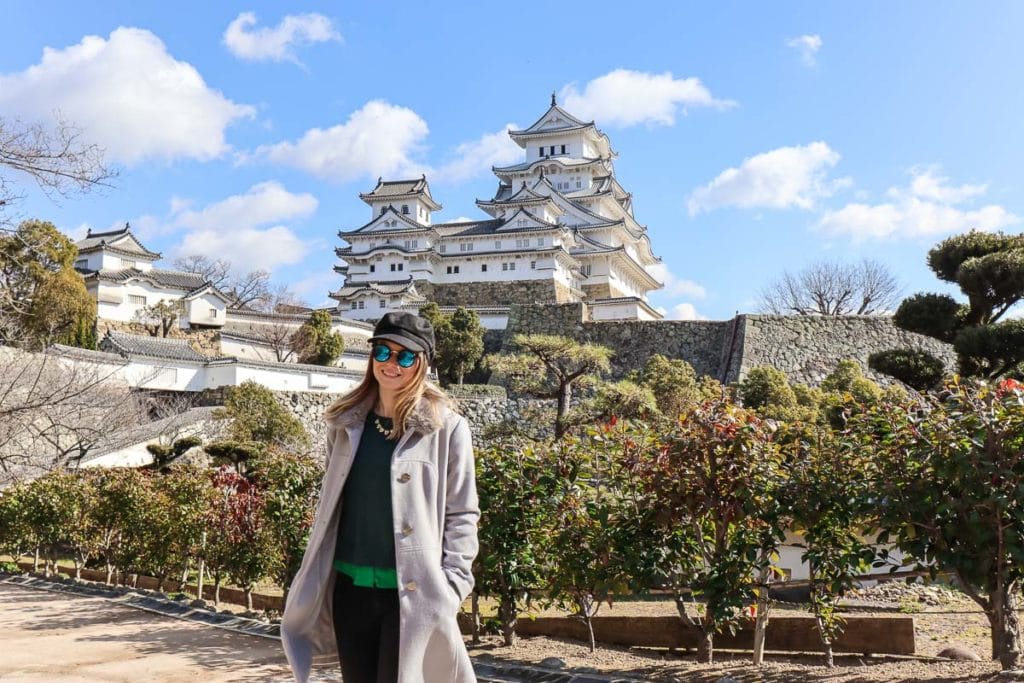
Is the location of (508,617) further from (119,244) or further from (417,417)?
(119,244)

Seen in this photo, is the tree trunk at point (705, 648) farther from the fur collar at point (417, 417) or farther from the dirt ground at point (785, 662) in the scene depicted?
the fur collar at point (417, 417)

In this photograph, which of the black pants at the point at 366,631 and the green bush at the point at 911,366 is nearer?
the black pants at the point at 366,631

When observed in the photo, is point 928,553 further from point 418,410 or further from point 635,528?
point 418,410

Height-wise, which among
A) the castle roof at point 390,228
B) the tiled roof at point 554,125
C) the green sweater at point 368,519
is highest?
the tiled roof at point 554,125

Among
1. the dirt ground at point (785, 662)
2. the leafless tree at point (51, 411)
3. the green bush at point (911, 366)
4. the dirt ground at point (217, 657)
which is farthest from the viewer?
the green bush at point (911, 366)

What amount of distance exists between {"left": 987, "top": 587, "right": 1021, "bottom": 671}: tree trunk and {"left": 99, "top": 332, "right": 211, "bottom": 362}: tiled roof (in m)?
22.2

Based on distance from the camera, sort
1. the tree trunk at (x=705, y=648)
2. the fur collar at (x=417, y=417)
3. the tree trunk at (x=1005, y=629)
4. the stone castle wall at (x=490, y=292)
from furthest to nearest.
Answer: the stone castle wall at (x=490, y=292), the tree trunk at (x=705, y=648), the tree trunk at (x=1005, y=629), the fur collar at (x=417, y=417)

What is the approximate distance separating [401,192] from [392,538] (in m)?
43.2

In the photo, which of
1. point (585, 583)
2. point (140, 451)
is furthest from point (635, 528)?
point (140, 451)

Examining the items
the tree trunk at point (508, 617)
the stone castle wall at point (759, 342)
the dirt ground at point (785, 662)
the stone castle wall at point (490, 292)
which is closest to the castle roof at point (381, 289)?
the stone castle wall at point (490, 292)

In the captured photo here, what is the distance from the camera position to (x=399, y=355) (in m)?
2.45

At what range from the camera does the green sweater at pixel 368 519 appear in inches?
90.4

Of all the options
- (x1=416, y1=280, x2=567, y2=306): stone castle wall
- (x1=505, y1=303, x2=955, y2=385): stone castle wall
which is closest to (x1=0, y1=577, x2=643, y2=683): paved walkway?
(x1=505, y1=303, x2=955, y2=385): stone castle wall

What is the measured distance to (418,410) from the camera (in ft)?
7.84
